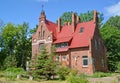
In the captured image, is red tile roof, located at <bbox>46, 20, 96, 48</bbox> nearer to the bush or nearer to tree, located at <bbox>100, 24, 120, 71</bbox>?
tree, located at <bbox>100, 24, 120, 71</bbox>

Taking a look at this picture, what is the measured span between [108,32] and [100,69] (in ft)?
40.3

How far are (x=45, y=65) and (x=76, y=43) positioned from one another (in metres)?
13.9

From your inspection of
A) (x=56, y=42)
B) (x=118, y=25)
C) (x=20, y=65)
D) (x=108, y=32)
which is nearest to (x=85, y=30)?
(x=56, y=42)

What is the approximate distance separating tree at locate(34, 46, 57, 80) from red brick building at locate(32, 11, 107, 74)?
32.9 ft

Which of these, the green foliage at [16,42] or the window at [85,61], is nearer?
the window at [85,61]

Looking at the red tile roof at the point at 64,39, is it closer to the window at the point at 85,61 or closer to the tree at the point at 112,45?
the window at the point at 85,61

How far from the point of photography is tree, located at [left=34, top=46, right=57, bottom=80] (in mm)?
33750

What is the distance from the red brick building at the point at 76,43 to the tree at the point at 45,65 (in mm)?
10026

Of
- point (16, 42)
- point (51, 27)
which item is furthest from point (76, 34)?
point (16, 42)

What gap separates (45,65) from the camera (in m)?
33.7

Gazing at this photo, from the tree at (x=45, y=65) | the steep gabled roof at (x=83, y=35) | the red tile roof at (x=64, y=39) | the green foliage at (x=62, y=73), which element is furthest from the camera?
the red tile roof at (x=64, y=39)

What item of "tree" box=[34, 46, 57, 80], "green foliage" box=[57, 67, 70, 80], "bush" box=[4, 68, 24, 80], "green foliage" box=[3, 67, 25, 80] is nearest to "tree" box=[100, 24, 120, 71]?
"green foliage" box=[3, 67, 25, 80]

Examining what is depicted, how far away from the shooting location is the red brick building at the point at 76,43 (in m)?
44.7

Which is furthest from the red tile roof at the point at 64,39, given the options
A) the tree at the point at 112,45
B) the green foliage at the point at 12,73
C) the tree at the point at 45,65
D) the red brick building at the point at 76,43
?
the tree at the point at 45,65
